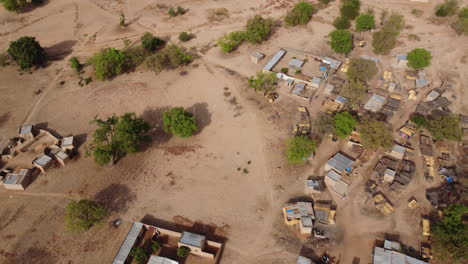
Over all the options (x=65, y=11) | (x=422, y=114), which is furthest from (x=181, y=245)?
(x=65, y=11)

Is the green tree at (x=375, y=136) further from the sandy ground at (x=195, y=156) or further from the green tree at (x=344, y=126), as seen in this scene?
the sandy ground at (x=195, y=156)

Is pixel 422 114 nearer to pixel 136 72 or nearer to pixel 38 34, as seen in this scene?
pixel 136 72

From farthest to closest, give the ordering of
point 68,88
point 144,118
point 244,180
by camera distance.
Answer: point 68,88 → point 144,118 → point 244,180

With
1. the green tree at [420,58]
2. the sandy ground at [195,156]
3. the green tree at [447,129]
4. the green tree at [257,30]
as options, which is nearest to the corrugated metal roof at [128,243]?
the sandy ground at [195,156]

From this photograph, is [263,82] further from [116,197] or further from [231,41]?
[116,197]

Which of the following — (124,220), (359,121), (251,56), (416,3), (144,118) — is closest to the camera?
(124,220)

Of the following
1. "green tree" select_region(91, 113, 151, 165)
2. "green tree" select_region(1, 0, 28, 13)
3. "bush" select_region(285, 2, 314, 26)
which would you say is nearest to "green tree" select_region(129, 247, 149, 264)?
A: "green tree" select_region(91, 113, 151, 165)
